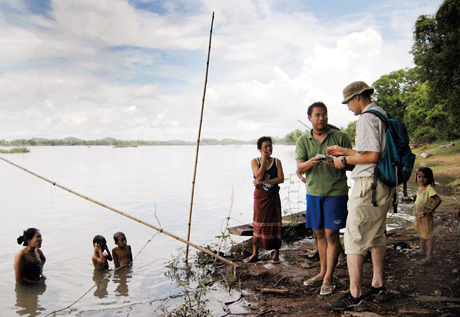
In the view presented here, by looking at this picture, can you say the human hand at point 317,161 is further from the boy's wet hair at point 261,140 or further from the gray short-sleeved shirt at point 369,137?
the boy's wet hair at point 261,140

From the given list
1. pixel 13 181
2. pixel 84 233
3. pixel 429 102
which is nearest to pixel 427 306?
pixel 84 233

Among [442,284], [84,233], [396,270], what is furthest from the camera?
[84,233]

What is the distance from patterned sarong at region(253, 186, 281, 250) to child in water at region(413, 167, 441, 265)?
6.83ft

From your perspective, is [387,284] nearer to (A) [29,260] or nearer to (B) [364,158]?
(B) [364,158]

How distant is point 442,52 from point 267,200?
16.0 metres

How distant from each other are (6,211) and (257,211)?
44.3ft

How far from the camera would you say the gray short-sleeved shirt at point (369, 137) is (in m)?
2.77

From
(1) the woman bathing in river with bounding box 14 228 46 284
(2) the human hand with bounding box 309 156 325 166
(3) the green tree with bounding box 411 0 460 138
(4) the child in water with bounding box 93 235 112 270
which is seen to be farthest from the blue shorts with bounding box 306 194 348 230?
(3) the green tree with bounding box 411 0 460 138

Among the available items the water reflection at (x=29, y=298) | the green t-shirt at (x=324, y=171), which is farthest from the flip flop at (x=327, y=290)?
the water reflection at (x=29, y=298)

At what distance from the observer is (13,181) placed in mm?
22688

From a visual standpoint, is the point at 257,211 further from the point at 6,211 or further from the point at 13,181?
the point at 13,181

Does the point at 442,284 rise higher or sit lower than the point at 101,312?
higher

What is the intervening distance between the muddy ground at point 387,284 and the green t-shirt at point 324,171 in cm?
119

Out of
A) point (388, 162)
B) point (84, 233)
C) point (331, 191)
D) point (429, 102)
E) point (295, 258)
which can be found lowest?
point (84, 233)
